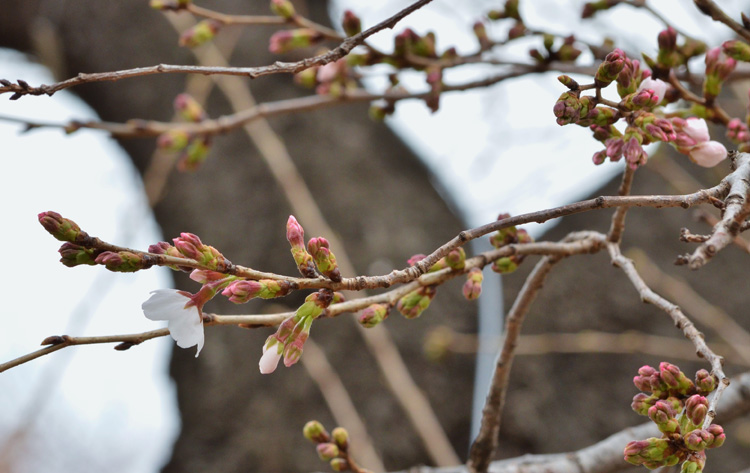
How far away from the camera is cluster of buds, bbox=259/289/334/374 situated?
0.41 m

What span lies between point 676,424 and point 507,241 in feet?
0.74

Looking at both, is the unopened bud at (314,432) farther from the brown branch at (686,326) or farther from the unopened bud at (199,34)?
the unopened bud at (199,34)

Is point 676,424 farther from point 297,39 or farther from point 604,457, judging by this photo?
point 297,39

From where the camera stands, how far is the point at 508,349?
582mm

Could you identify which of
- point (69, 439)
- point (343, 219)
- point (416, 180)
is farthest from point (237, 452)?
point (69, 439)

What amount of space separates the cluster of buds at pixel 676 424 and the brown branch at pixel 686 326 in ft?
0.03

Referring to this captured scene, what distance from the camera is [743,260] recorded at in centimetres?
130

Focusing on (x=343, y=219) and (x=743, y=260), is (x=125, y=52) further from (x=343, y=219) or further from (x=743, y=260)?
(x=743, y=260)

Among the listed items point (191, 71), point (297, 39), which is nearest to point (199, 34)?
point (297, 39)

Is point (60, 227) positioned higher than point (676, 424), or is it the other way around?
point (60, 227)

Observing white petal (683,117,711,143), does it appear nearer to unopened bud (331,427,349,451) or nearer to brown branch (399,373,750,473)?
brown branch (399,373,750,473)

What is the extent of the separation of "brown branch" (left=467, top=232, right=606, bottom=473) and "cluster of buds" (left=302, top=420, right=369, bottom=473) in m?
0.13

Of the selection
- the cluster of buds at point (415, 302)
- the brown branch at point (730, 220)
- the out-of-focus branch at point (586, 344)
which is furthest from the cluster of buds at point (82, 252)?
the out-of-focus branch at point (586, 344)

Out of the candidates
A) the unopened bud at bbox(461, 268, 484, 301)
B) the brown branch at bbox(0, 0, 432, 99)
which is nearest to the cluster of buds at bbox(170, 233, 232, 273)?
the brown branch at bbox(0, 0, 432, 99)
